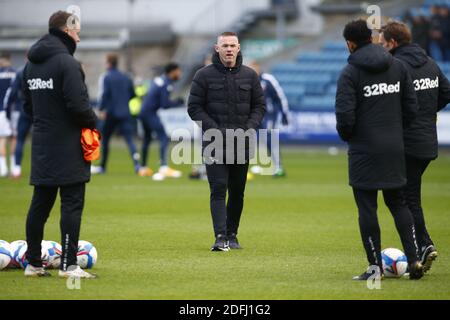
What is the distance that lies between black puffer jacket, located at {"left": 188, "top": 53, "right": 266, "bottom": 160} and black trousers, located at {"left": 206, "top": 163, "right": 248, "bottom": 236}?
49 cm

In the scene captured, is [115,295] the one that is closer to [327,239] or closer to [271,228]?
[327,239]

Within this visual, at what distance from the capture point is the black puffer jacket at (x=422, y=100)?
34.6 ft

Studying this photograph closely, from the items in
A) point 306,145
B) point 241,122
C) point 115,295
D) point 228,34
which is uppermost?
point 228,34

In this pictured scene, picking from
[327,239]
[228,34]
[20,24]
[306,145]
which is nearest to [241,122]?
[228,34]

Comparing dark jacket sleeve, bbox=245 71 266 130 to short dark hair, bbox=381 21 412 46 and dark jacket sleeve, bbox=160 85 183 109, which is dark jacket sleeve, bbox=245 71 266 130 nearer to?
short dark hair, bbox=381 21 412 46

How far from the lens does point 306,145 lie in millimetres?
32562

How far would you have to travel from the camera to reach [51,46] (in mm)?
10000

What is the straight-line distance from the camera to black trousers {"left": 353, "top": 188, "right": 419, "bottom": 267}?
32.8ft

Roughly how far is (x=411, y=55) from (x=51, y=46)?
11.4ft

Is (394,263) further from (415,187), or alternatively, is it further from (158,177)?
(158,177)

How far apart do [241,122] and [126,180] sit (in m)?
10.6

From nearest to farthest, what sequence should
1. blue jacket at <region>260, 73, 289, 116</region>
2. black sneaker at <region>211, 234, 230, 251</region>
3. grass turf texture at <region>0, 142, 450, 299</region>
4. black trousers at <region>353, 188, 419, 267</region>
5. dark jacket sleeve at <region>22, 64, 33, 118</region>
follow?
1. grass turf texture at <region>0, 142, 450, 299</region>
2. black trousers at <region>353, 188, 419, 267</region>
3. dark jacket sleeve at <region>22, 64, 33, 118</region>
4. black sneaker at <region>211, 234, 230, 251</region>
5. blue jacket at <region>260, 73, 289, 116</region>

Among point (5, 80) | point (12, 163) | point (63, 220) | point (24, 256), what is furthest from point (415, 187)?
point (12, 163)

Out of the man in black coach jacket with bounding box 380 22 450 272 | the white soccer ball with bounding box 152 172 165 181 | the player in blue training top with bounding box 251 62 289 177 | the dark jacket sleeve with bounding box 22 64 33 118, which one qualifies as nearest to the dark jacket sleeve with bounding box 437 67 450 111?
the man in black coach jacket with bounding box 380 22 450 272
